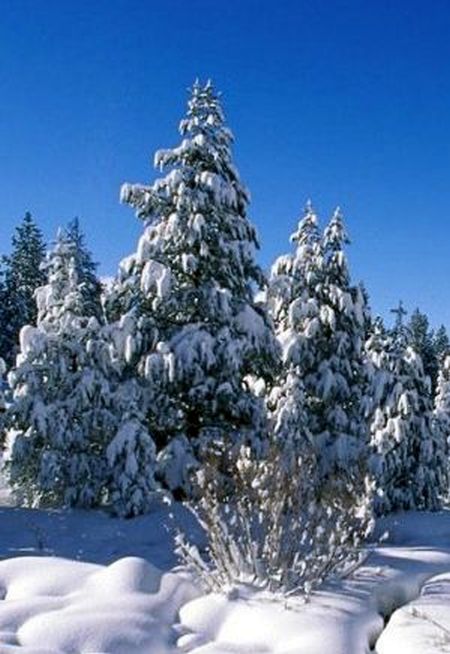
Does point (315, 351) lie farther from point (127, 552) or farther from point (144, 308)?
point (127, 552)

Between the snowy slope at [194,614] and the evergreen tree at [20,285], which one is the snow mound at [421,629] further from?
the evergreen tree at [20,285]

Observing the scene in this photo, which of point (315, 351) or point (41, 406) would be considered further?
point (315, 351)

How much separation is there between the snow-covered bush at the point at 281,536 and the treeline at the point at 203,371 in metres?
3.14

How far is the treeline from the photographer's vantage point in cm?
1432

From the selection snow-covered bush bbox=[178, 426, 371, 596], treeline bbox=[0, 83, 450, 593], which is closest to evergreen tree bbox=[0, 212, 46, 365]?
treeline bbox=[0, 83, 450, 593]

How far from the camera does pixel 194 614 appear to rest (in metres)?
5.96

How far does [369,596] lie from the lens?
22.1 feet

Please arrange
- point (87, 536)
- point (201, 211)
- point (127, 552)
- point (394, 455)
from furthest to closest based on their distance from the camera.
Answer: point (394, 455)
point (201, 211)
point (87, 536)
point (127, 552)

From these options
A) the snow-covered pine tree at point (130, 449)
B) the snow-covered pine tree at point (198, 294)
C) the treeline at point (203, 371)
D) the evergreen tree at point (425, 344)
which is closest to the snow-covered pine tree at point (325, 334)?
the treeline at point (203, 371)

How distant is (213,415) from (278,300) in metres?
5.26

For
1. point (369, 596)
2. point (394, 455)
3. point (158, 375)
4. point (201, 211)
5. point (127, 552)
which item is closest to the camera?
point (369, 596)

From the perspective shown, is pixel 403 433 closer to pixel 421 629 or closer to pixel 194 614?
pixel 421 629

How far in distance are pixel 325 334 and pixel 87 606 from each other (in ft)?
44.4

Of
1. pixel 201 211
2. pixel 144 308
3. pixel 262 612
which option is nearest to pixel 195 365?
pixel 144 308
